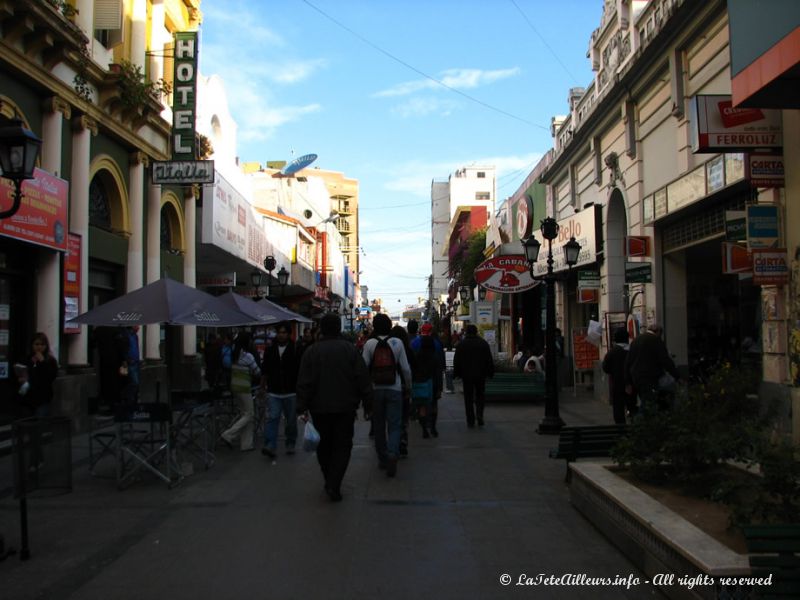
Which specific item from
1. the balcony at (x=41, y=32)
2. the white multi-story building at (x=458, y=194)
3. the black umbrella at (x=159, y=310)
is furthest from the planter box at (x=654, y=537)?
the white multi-story building at (x=458, y=194)

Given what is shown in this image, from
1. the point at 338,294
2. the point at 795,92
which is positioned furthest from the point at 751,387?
the point at 338,294

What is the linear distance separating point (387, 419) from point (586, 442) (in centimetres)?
228

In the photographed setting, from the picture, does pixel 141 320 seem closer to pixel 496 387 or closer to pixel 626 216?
pixel 496 387

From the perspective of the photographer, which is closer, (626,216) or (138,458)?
(138,458)

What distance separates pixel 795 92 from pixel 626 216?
8453 mm

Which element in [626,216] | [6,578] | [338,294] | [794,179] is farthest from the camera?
[338,294]

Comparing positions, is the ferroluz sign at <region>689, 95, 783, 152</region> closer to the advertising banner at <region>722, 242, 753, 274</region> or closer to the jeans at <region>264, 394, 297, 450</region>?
the advertising banner at <region>722, 242, 753, 274</region>

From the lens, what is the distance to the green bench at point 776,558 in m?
3.57

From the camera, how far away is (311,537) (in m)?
5.92

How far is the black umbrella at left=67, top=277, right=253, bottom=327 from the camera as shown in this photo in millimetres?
A: 8734

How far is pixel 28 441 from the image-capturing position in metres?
5.43

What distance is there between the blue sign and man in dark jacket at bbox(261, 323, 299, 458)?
20.5ft

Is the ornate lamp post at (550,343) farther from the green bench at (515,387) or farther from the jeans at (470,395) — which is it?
the green bench at (515,387)

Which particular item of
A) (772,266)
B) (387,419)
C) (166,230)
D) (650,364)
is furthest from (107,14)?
(772,266)
